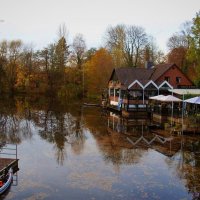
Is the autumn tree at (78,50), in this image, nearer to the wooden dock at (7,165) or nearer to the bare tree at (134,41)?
the bare tree at (134,41)

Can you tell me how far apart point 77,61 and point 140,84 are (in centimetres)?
3669

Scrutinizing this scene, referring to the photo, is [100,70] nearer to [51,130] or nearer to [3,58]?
[3,58]

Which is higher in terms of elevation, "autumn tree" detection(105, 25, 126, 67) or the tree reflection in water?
"autumn tree" detection(105, 25, 126, 67)

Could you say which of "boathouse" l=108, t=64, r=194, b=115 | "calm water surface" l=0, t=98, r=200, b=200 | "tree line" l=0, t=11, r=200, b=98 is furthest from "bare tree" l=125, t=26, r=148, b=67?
"calm water surface" l=0, t=98, r=200, b=200

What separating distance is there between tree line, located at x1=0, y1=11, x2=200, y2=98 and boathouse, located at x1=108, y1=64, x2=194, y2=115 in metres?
11.5

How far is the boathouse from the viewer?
1474 inches

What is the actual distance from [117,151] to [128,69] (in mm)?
25385

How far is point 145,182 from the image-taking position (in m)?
14.0

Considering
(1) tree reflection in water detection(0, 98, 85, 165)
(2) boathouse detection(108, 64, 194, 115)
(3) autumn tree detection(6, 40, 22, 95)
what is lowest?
(1) tree reflection in water detection(0, 98, 85, 165)

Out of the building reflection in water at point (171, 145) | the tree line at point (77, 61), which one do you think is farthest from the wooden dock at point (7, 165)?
the tree line at point (77, 61)

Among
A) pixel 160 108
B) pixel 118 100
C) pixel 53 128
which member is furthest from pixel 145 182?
pixel 118 100

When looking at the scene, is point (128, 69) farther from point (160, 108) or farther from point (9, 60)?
point (9, 60)

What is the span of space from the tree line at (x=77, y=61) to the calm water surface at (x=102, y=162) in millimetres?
32016

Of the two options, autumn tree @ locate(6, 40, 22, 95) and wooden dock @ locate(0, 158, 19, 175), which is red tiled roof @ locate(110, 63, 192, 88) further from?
autumn tree @ locate(6, 40, 22, 95)
